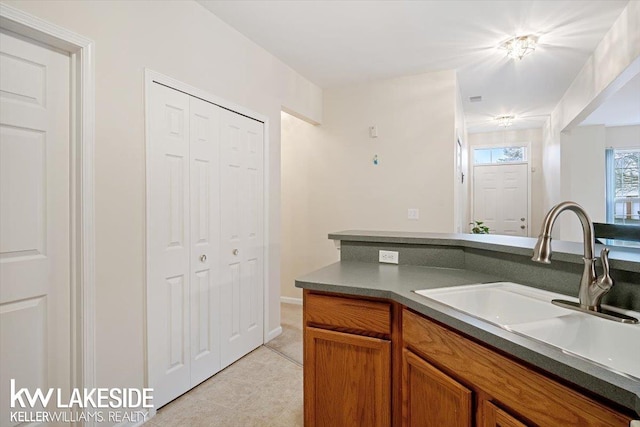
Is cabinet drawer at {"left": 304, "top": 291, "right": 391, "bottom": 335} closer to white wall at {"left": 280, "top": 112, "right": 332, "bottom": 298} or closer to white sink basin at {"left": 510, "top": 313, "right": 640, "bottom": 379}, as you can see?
white sink basin at {"left": 510, "top": 313, "right": 640, "bottom": 379}

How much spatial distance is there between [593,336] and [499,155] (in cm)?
678

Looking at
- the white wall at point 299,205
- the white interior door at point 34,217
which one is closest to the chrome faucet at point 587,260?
the white interior door at point 34,217

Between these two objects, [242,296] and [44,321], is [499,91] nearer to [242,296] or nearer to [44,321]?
[242,296]

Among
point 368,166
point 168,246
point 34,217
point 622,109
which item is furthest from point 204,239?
point 622,109

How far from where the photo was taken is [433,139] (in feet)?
12.4

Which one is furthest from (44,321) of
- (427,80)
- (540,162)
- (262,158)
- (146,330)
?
(540,162)

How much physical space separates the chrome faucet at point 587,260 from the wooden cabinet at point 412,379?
38 centimetres

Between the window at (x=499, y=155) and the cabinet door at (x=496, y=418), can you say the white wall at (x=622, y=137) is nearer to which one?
the window at (x=499, y=155)

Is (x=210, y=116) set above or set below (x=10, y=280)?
above

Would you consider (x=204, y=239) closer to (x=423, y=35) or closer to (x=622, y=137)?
(x=423, y=35)

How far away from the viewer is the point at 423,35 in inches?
115

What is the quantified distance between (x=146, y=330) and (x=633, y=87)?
218 inches

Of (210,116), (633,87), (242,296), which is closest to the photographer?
(210,116)

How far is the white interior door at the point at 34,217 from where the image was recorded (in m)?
1.48
